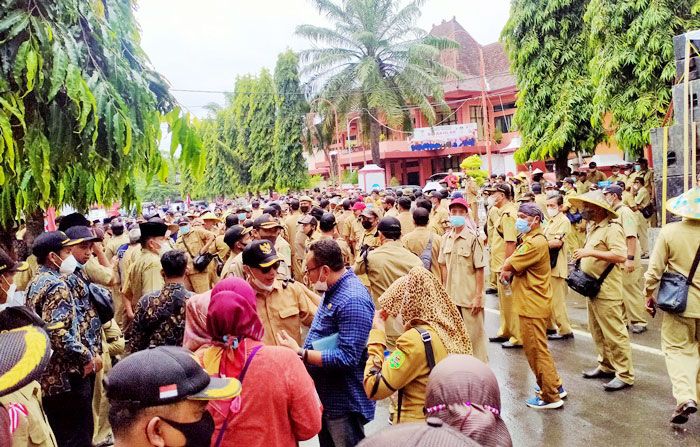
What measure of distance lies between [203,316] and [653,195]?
1222 centimetres

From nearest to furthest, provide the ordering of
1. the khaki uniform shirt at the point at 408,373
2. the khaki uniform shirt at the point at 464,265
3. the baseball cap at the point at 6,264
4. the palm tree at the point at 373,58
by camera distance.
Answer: the khaki uniform shirt at the point at 408,373 < the baseball cap at the point at 6,264 < the khaki uniform shirt at the point at 464,265 < the palm tree at the point at 373,58

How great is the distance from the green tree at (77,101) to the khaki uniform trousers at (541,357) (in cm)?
327

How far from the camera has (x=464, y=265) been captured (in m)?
6.24

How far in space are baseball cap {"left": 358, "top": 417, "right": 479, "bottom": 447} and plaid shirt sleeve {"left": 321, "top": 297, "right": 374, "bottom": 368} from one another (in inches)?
83.8

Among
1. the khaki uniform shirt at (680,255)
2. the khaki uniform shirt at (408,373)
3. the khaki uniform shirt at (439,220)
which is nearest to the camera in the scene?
the khaki uniform shirt at (408,373)

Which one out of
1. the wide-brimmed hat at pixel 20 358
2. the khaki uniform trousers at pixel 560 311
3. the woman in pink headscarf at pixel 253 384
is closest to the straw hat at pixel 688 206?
the khaki uniform trousers at pixel 560 311

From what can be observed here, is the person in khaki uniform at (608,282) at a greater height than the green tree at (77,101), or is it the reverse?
the green tree at (77,101)

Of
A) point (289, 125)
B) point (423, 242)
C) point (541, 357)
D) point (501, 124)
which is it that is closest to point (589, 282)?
point (541, 357)

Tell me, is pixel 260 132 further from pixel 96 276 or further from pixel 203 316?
pixel 203 316

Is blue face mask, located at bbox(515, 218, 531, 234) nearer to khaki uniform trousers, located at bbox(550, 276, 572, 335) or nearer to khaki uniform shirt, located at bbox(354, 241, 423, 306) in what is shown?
khaki uniform shirt, located at bbox(354, 241, 423, 306)

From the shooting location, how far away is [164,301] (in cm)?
405

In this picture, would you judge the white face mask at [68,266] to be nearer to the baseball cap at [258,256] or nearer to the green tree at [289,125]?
the baseball cap at [258,256]

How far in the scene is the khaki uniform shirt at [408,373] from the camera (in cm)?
292

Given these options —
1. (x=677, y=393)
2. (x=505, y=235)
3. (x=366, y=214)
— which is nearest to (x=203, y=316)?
(x=677, y=393)
